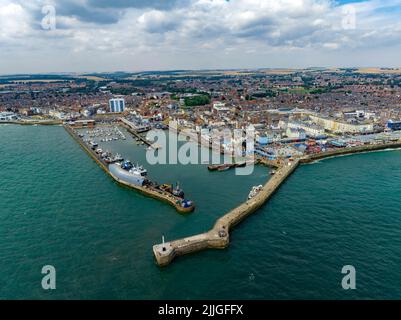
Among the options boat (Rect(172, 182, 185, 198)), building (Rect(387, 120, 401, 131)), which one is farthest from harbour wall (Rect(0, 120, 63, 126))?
building (Rect(387, 120, 401, 131))

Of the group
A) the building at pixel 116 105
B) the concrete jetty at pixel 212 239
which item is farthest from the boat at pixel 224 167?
the building at pixel 116 105

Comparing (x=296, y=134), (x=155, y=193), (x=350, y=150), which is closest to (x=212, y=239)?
(x=155, y=193)

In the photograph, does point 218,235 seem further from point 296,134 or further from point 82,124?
point 82,124

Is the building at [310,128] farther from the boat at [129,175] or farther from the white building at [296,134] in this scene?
the boat at [129,175]

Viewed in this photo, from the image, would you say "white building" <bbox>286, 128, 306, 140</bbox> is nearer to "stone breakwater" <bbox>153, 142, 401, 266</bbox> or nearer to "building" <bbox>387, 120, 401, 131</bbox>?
"stone breakwater" <bbox>153, 142, 401, 266</bbox>

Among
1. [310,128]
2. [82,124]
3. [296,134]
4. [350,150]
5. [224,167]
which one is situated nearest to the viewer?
[224,167]
